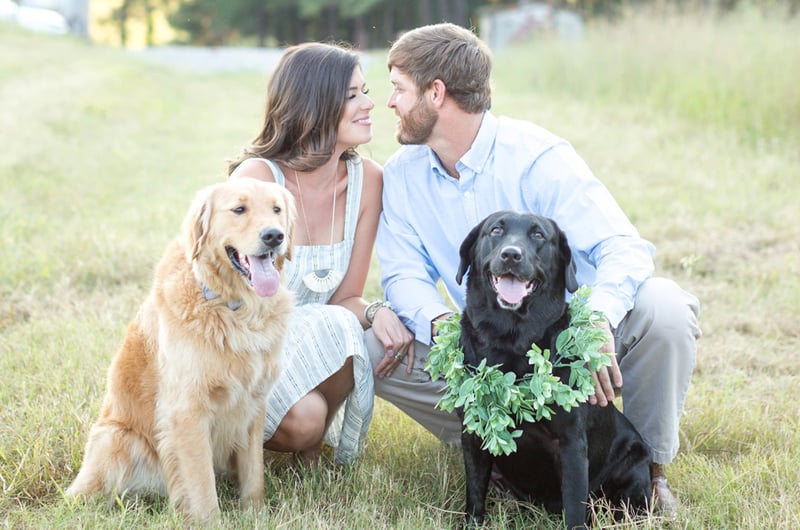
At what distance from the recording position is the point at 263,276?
9.02 ft

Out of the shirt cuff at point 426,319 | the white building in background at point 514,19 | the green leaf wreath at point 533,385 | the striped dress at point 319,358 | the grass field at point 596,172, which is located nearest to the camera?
the green leaf wreath at point 533,385

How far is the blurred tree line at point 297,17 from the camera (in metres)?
30.9

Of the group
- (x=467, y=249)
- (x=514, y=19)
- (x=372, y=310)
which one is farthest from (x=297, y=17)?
(x=467, y=249)

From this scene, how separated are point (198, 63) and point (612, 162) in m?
21.4

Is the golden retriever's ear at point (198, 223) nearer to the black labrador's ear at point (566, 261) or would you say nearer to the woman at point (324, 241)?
the woman at point (324, 241)

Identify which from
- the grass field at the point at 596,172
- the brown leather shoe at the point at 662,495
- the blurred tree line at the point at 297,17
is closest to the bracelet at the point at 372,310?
the grass field at the point at 596,172

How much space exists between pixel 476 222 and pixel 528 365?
2.95 ft

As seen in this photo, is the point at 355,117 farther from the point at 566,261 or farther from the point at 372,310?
the point at 566,261

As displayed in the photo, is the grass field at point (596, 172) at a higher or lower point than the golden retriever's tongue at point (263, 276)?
lower

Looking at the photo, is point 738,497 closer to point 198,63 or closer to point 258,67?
point 258,67

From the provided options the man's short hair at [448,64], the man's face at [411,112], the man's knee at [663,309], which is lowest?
the man's knee at [663,309]

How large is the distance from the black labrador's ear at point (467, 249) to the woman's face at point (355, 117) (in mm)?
798

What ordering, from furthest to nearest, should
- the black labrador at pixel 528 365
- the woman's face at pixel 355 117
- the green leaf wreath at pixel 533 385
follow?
the woman's face at pixel 355 117 → the black labrador at pixel 528 365 → the green leaf wreath at pixel 533 385

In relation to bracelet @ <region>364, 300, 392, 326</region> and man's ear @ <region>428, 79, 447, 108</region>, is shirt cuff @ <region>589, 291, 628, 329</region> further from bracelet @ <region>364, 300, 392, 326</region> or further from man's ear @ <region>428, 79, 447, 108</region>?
man's ear @ <region>428, 79, 447, 108</region>
